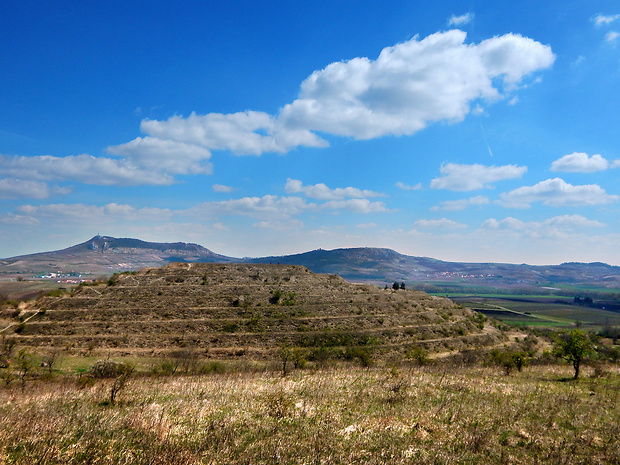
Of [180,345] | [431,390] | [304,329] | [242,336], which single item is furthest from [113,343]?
[431,390]

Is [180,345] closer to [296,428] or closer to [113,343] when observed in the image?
[113,343]

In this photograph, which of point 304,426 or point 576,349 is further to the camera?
point 576,349

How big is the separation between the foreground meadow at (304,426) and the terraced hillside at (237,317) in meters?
40.6

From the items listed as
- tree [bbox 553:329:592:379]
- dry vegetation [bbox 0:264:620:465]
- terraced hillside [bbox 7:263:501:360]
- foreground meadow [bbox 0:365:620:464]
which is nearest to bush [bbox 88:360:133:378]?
dry vegetation [bbox 0:264:620:465]

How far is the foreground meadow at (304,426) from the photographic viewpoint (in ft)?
32.0

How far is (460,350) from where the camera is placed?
216ft

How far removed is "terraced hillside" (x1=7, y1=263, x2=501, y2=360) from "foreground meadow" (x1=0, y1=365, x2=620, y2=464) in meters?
40.6

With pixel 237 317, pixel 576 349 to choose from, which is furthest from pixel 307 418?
pixel 237 317

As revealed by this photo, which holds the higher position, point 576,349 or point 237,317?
point 576,349

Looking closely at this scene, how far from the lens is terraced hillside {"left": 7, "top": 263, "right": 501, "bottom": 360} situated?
195ft

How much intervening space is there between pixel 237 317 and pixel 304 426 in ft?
188

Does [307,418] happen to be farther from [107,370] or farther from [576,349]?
[576,349]

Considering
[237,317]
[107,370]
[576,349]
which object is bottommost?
[237,317]

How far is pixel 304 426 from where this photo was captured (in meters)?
12.9
